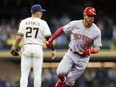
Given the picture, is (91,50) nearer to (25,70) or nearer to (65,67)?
(65,67)

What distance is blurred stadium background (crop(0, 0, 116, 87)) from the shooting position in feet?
67.7

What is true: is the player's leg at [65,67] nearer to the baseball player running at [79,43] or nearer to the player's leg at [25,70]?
the baseball player running at [79,43]

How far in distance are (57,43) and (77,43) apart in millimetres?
9479

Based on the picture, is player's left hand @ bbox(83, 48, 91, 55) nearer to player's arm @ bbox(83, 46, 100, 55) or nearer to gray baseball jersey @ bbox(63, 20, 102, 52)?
player's arm @ bbox(83, 46, 100, 55)

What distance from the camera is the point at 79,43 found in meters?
12.2

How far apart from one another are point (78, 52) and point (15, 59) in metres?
9.77

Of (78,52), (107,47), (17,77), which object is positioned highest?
(78,52)

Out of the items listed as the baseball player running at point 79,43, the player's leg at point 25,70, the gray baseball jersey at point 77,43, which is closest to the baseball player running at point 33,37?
the player's leg at point 25,70

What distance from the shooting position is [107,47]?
2178 cm

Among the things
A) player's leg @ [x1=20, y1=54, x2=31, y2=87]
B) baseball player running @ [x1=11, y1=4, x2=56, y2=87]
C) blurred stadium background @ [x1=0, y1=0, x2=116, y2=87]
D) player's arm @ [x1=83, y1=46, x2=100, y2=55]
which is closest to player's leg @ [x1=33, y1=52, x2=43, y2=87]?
baseball player running @ [x1=11, y1=4, x2=56, y2=87]

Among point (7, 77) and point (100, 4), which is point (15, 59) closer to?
point (7, 77)

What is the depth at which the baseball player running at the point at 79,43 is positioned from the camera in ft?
39.5

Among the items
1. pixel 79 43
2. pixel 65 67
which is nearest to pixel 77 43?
pixel 79 43

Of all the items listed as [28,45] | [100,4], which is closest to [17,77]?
[100,4]
